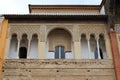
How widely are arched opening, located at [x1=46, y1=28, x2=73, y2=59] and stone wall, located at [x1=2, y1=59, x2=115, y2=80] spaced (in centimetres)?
95

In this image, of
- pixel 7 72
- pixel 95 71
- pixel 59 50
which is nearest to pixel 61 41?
pixel 59 50

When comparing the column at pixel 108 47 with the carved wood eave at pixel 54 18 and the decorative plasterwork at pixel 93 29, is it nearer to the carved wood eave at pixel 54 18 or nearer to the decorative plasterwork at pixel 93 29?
the decorative plasterwork at pixel 93 29

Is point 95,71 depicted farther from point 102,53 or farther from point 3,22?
point 3,22

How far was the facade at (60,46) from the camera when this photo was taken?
11.8 m

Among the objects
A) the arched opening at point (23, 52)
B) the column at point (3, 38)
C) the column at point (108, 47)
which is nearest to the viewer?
the column at point (3, 38)

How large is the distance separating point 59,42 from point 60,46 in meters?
0.25

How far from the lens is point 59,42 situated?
13.4 meters

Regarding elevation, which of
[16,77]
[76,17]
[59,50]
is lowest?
[16,77]

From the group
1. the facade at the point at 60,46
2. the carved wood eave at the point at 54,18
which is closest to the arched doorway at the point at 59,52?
the facade at the point at 60,46

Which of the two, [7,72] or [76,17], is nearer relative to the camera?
[7,72]

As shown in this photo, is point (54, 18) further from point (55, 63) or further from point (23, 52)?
point (55, 63)

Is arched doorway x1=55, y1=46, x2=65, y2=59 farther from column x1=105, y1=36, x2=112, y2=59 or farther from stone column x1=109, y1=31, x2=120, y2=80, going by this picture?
stone column x1=109, y1=31, x2=120, y2=80

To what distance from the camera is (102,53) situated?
13.2m

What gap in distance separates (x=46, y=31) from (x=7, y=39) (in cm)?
228
